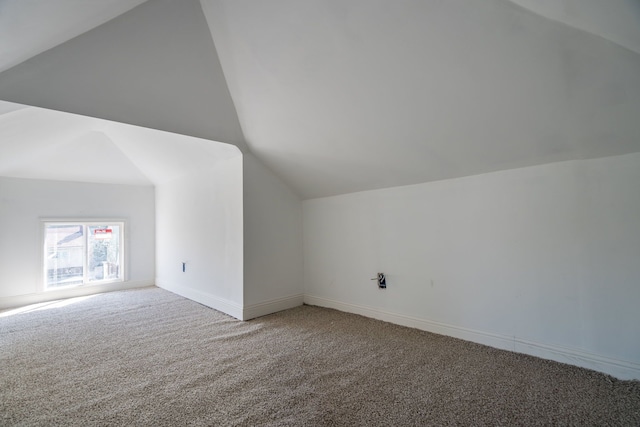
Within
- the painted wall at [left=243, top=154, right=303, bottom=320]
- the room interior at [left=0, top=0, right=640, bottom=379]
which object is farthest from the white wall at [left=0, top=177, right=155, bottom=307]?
the painted wall at [left=243, top=154, right=303, bottom=320]

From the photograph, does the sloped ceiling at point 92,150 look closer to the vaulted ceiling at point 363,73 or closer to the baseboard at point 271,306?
the vaulted ceiling at point 363,73

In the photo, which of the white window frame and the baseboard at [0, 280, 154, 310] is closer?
the baseboard at [0, 280, 154, 310]

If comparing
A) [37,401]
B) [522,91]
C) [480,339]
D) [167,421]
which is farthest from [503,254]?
[37,401]

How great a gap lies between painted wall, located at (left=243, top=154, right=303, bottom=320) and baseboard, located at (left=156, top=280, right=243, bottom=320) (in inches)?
7.3

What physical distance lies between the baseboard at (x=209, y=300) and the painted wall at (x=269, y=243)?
186 mm

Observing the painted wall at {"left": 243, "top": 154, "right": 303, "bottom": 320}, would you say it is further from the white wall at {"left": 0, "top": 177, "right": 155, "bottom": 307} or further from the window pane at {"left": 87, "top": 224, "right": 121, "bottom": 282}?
the window pane at {"left": 87, "top": 224, "right": 121, "bottom": 282}

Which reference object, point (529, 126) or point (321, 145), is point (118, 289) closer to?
point (321, 145)

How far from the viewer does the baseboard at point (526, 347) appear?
189 centimetres

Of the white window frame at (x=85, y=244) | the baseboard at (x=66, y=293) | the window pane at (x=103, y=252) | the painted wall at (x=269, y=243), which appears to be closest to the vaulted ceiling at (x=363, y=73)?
the painted wall at (x=269, y=243)

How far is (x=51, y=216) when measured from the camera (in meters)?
4.46

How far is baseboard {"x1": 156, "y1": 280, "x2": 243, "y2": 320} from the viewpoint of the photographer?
133 inches

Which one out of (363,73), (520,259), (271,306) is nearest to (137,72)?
(363,73)

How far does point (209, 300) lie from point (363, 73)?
10.9 ft

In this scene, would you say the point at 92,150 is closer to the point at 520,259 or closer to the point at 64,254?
the point at 64,254
